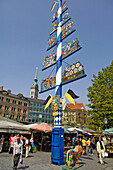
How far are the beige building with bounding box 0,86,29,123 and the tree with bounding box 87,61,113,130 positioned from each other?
3044cm

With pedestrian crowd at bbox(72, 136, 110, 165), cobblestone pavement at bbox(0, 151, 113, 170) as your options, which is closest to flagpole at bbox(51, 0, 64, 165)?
cobblestone pavement at bbox(0, 151, 113, 170)

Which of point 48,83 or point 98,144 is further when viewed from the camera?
point 48,83

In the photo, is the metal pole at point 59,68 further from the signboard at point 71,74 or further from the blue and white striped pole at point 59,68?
the signboard at point 71,74

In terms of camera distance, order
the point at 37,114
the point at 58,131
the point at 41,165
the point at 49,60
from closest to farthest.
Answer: the point at 41,165 < the point at 58,131 < the point at 49,60 < the point at 37,114

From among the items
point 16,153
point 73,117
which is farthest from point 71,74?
point 73,117

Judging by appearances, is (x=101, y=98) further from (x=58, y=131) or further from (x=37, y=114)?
(x=37, y=114)

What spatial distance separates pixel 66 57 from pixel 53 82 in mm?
1959

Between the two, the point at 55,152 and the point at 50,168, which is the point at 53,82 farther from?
the point at 50,168

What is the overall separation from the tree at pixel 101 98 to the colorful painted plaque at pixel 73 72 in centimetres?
1154

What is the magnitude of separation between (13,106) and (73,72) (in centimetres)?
4398

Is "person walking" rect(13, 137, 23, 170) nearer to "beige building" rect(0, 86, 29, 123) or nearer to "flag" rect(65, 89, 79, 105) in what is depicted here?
"flag" rect(65, 89, 79, 105)

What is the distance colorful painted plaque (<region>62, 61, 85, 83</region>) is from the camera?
823cm

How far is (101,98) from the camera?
2006 centimetres

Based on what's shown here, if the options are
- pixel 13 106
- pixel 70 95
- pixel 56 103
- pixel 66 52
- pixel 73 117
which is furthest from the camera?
pixel 13 106
